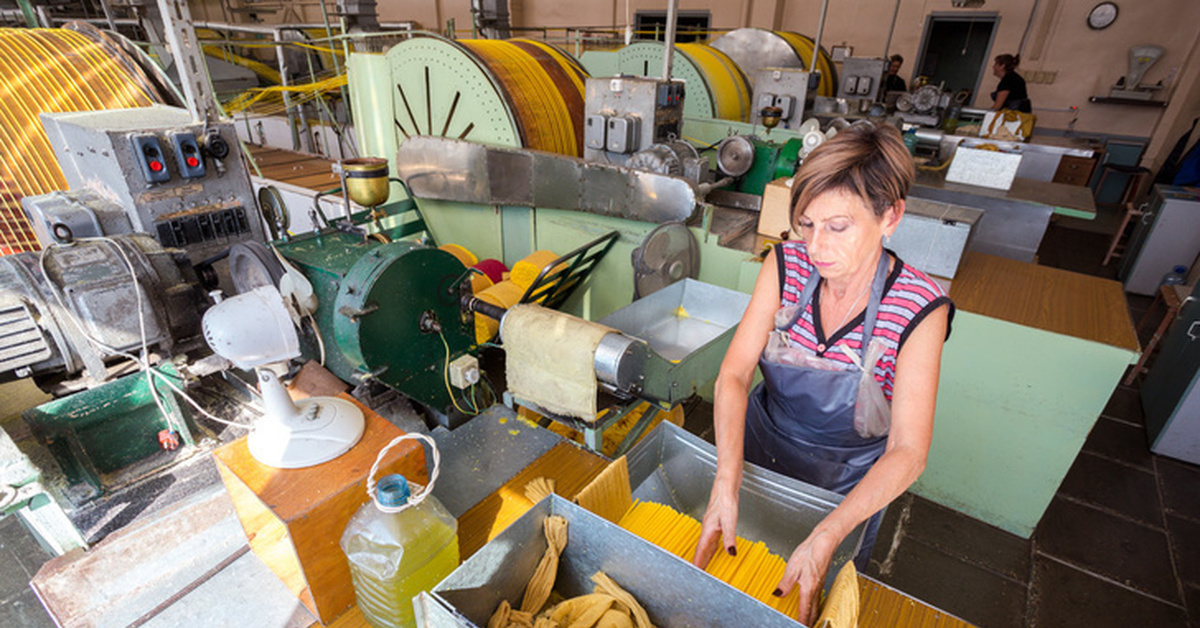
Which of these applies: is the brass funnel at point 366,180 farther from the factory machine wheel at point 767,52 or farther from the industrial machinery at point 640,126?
the factory machine wheel at point 767,52

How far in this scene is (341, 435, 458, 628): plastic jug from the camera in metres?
0.91

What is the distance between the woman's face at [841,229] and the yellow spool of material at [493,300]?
229 centimetres

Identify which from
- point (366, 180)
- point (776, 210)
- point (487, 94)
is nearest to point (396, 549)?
point (366, 180)

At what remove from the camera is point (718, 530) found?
1.07 meters

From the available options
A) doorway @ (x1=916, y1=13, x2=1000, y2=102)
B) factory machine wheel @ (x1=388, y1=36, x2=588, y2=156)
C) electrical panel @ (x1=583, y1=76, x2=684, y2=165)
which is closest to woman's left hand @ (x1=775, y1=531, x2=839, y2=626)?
electrical panel @ (x1=583, y1=76, x2=684, y2=165)

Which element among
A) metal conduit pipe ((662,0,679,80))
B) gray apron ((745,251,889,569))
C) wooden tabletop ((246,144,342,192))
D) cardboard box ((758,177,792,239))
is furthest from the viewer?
wooden tabletop ((246,144,342,192))

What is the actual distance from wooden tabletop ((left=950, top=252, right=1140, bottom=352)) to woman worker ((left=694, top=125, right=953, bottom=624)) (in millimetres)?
1406

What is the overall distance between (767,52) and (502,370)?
19.4 feet

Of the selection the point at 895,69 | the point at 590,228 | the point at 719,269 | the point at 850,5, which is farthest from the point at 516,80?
the point at 850,5

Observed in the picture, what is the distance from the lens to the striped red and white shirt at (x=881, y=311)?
128 centimetres

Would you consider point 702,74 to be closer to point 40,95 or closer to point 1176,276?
point 1176,276

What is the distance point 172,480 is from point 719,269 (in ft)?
9.59

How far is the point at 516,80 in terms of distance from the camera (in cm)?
425

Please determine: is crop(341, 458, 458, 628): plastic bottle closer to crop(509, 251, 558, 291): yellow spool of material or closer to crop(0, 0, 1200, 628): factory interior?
crop(0, 0, 1200, 628): factory interior
